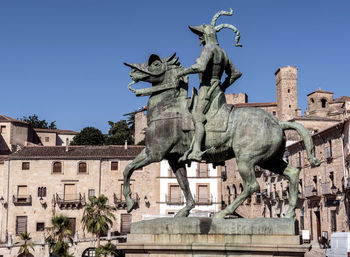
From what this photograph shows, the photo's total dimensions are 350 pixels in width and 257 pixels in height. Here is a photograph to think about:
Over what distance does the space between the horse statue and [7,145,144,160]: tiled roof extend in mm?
43145

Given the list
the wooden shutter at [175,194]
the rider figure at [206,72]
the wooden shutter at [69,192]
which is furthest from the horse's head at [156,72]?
the wooden shutter at [69,192]

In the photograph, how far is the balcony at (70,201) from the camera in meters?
50.5

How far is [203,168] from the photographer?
52.4 m

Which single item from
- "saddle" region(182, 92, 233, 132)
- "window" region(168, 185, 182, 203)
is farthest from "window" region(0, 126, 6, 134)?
"saddle" region(182, 92, 233, 132)

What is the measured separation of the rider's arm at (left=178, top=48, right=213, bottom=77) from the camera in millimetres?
7887

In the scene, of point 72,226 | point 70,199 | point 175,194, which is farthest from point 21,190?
point 175,194

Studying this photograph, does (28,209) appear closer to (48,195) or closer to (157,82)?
(48,195)

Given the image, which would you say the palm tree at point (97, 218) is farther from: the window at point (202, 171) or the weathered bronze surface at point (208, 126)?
the weathered bronze surface at point (208, 126)

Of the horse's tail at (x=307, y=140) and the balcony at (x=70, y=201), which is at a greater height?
the horse's tail at (x=307, y=140)

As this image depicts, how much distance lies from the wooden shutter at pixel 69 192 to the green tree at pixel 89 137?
103ft

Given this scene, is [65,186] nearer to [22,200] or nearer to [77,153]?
[77,153]

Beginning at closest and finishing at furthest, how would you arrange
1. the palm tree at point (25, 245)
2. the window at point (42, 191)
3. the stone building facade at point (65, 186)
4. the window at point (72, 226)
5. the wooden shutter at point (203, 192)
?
the palm tree at point (25, 245)
the window at point (72, 226)
the stone building facade at point (65, 186)
the window at point (42, 191)
the wooden shutter at point (203, 192)

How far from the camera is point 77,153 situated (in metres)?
52.8

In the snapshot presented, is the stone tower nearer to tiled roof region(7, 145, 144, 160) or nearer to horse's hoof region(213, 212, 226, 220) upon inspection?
tiled roof region(7, 145, 144, 160)
